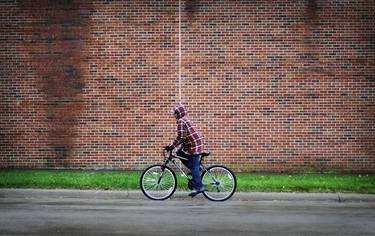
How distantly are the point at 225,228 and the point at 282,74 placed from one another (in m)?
7.02

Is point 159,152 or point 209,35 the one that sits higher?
point 209,35

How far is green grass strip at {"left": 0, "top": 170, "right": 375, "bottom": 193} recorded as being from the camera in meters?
11.1

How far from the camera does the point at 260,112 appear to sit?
14016mm

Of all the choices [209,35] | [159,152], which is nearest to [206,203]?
[159,152]

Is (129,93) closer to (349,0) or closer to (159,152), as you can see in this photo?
(159,152)

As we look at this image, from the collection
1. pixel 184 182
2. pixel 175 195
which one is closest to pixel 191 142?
pixel 175 195

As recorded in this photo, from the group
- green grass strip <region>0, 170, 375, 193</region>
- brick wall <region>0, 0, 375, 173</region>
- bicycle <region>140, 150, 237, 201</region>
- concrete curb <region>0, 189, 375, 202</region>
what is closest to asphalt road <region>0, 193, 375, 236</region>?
concrete curb <region>0, 189, 375, 202</region>

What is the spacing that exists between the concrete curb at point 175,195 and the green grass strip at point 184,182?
36cm

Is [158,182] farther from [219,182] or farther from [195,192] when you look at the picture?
[219,182]

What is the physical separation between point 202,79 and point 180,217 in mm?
5974

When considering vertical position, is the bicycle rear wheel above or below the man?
below

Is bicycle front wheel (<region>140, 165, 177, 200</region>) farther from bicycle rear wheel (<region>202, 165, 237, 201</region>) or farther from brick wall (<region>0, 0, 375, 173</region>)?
brick wall (<region>0, 0, 375, 173</region>)

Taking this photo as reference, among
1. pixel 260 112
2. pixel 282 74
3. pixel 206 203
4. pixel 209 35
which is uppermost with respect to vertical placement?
pixel 209 35

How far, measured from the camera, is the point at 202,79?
14.0m
